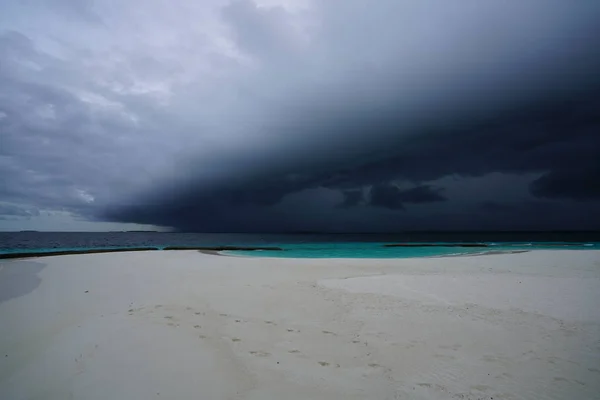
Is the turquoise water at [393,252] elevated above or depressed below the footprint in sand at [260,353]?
below

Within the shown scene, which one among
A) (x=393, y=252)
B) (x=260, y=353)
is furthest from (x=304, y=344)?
(x=393, y=252)

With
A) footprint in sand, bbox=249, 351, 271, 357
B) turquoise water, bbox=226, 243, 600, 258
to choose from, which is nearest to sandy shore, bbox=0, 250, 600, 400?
footprint in sand, bbox=249, 351, 271, 357

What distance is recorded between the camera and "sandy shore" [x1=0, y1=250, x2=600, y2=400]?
5828 millimetres

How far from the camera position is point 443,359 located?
6996 millimetres

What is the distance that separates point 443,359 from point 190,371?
5.65 metres

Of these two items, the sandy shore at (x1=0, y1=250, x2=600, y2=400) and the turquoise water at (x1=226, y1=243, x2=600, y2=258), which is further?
the turquoise water at (x1=226, y1=243, x2=600, y2=258)

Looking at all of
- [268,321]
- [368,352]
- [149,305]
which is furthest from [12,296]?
[368,352]

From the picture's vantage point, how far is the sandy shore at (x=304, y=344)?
5828 mm

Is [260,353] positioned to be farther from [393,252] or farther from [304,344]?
[393,252]

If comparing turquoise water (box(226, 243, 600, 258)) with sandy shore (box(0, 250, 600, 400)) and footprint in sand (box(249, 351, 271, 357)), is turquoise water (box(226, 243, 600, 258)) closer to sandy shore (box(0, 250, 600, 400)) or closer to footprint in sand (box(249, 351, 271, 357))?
sandy shore (box(0, 250, 600, 400))

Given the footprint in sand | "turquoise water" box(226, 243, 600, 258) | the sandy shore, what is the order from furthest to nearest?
"turquoise water" box(226, 243, 600, 258)
the footprint in sand
the sandy shore

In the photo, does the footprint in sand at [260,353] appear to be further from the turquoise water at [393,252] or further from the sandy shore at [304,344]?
the turquoise water at [393,252]

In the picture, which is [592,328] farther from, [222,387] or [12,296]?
[12,296]

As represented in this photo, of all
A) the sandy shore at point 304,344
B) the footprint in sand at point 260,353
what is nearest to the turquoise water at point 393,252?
the sandy shore at point 304,344
